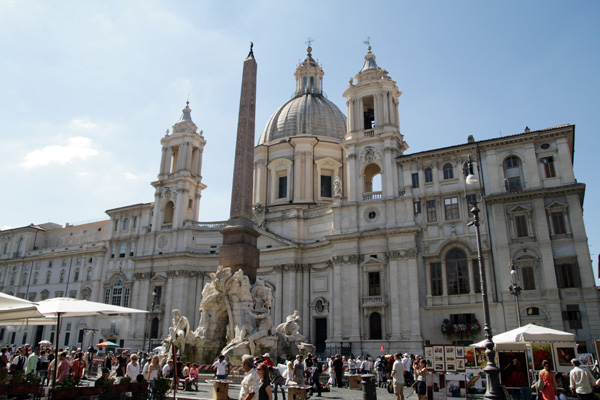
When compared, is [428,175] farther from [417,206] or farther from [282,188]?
[282,188]

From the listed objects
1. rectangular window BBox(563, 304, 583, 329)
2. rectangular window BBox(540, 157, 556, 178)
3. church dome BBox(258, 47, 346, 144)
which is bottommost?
rectangular window BBox(563, 304, 583, 329)

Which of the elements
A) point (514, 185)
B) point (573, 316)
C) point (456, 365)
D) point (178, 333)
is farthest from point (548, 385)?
point (514, 185)

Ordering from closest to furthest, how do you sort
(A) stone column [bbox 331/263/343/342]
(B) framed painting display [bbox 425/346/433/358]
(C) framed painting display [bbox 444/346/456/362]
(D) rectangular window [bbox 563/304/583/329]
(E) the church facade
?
(C) framed painting display [bbox 444/346/456/362]
(B) framed painting display [bbox 425/346/433/358]
(D) rectangular window [bbox 563/304/583/329]
(E) the church facade
(A) stone column [bbox 331/263/343/342]

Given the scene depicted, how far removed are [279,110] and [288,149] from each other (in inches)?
277

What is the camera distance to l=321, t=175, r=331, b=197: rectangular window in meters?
48.5

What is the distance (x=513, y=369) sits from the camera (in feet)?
52.7

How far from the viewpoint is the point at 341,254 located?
124ft

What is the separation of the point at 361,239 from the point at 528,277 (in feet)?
39.4

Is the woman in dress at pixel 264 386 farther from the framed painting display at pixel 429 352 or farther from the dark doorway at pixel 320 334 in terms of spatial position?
the dark doorway at pixel 320 334

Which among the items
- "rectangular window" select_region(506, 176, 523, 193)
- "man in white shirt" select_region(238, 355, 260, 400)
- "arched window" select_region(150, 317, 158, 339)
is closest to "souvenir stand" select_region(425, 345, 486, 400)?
"man in white shirt" select_region(238, 355, 260, 400)

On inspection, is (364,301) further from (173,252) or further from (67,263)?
(67,263)

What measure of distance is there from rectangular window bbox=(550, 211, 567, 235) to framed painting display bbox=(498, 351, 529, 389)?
57.9ft

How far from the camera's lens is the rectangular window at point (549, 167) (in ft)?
106

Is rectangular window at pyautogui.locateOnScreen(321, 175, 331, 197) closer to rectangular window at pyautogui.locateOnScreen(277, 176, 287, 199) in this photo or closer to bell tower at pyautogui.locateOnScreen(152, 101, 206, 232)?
rectangular window at pyautogui.locateOnScreen(277, 176, 287, 199)
